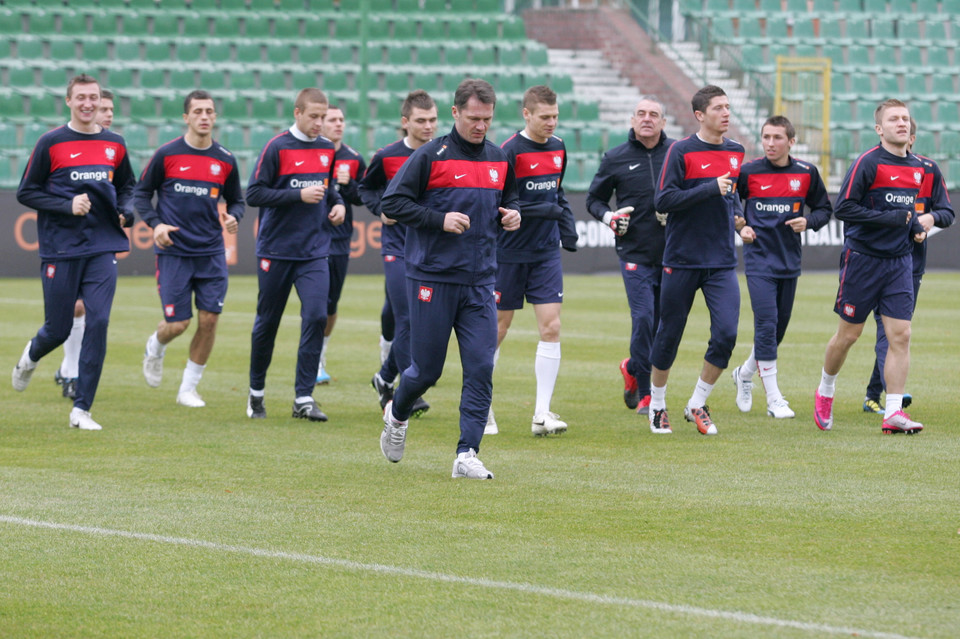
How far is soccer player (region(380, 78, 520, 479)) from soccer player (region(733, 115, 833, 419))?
3.28 m

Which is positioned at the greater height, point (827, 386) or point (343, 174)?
point (343, 174)

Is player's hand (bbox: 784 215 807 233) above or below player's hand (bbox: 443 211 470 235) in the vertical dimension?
below

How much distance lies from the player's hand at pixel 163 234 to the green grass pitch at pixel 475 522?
129cm

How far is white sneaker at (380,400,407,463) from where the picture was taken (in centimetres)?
803

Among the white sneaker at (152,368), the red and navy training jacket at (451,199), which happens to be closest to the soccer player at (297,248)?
the white sneaker at (152,368)

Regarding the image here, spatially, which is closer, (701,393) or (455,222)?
(455,222)

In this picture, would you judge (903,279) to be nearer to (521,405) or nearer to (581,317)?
(521,405)

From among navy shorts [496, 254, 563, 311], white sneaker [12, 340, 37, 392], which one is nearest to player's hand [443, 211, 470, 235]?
navy shorts [496, 254, 563, 311]

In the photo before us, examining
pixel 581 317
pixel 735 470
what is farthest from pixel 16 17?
pixel 735 470

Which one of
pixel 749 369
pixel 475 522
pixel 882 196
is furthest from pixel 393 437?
pixel 882 196

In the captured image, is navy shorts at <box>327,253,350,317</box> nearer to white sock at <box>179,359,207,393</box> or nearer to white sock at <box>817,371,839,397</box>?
white sock at <box>179,359,207,393</box>

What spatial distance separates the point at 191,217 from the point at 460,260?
362 cm

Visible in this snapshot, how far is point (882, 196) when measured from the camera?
9578 millimetres

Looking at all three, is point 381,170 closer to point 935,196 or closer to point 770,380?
point 770,380
